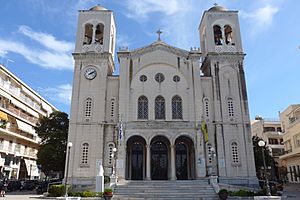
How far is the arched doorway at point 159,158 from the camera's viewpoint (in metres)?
27.8

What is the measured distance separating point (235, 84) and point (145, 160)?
1200 centimetres

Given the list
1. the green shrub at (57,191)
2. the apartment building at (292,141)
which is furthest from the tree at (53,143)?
the apartment building at (292,141)

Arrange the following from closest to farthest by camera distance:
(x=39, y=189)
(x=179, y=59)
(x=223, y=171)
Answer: (x=223, y=171) → (x=39, y=189) → (x=179, y=59)

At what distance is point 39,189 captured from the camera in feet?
91.9

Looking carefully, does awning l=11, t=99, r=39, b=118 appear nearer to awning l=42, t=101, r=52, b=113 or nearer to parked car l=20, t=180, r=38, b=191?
awning l=42, t=101, r=52, b=113

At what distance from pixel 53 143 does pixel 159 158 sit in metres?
12.4

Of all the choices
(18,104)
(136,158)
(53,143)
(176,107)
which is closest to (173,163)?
(136,158)

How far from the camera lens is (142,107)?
2831 cm

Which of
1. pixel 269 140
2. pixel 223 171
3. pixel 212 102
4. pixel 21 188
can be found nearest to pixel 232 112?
pixel 212 102

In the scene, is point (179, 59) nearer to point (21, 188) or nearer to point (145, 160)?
point (145, 160)

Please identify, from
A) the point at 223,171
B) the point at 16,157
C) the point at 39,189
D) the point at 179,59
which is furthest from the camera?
the point at 16,157

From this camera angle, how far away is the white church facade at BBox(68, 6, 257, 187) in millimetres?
26406

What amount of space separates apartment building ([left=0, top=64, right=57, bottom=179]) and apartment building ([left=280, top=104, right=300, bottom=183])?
127 ft

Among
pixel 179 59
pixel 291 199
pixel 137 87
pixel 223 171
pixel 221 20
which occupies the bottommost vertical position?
pixel 291 199
